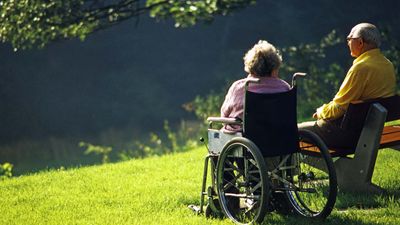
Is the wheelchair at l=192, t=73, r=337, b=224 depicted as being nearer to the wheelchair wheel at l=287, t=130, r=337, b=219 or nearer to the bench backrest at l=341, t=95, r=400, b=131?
the wheelchair wheel at l=287, t=130, r=337, b=219

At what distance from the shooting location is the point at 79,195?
687cm

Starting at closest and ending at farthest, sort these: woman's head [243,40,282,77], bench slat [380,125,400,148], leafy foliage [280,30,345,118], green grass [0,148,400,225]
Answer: woman's head [243,40,282,77]
green grass [0,148,400,225]
bench slat [380,125,400,148]
leafy foliage [280,30,345,118]

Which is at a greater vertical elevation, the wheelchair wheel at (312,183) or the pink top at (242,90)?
the pink top at (242,90)

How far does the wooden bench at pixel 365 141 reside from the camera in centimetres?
559

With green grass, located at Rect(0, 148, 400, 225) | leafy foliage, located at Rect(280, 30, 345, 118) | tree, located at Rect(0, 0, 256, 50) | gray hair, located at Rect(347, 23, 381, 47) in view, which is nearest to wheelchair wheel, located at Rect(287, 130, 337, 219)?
green grass, located at Rect(0, 148, 400, 225)

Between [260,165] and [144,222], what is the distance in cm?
121

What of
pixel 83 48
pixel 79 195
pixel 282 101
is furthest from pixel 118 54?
pixel 282 101

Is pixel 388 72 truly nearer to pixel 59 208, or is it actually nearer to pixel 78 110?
pixel 59 208

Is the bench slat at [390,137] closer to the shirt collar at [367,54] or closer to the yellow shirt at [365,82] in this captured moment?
the yellow shirt at [365,82]

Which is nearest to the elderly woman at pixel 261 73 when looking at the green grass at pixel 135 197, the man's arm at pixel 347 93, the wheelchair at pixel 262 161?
the wheelchair at pixel 262 161

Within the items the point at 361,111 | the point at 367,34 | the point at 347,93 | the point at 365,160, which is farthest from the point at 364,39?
the point at 365,160

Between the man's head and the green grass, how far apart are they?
1.17 m

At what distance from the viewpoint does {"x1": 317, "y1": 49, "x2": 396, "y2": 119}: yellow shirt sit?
221 inches

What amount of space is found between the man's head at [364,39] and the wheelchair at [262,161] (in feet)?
2.38
